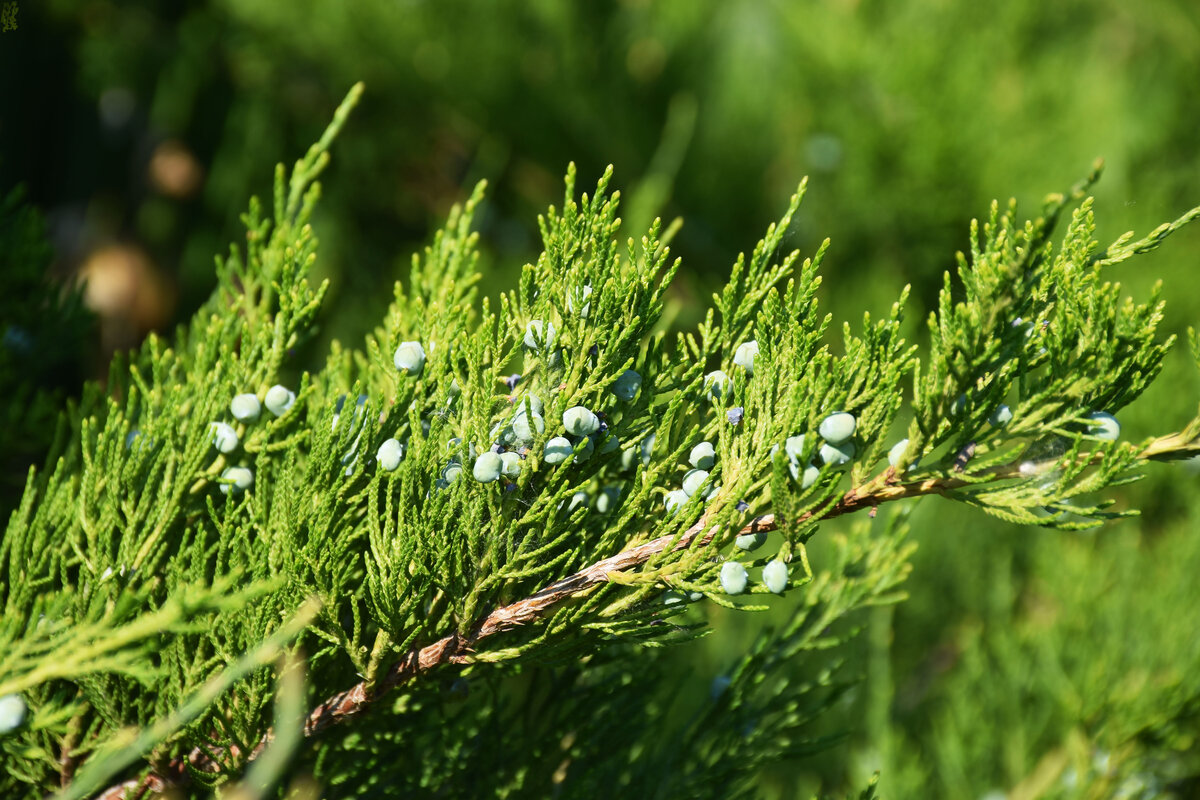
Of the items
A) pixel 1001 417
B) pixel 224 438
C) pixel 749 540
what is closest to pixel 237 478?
pixel 224 438

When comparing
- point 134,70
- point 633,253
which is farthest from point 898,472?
point 134,70

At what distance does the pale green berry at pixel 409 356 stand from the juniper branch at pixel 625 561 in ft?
0.59

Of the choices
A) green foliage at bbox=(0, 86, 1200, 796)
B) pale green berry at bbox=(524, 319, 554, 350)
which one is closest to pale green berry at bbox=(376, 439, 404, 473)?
green foliage at bbox=(0, 86, 1200, 796)

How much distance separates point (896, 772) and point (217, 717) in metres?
0.91

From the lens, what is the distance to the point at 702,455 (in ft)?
1.90

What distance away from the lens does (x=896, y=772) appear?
3.84 feet

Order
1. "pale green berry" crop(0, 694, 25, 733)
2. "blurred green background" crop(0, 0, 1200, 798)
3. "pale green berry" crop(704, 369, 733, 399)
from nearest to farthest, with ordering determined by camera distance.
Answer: "pale green berry" crop(0, 694, 25, 733), "pale green berry" crop(704, 369, 733, 399), "blurred green background" crop(0, 0, 1200, 798)

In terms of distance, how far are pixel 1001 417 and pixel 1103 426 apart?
6 centimetres

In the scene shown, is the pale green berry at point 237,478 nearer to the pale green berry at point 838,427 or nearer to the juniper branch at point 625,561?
the juniper branch at point 625,561

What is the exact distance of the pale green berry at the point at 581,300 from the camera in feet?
1.86

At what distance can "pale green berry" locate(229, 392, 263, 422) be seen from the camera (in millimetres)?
670

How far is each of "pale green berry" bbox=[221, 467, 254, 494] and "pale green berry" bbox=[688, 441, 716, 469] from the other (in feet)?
1.11

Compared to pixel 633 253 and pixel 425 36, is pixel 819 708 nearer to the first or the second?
pixel 633 253

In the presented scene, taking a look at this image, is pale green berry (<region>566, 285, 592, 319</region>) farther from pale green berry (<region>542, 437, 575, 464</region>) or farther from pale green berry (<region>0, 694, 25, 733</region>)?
pale green berry (<region>0, 694, 25, 733</region>)
